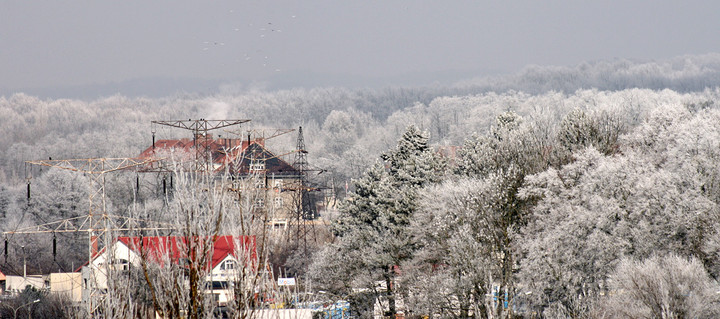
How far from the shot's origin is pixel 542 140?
164 feet

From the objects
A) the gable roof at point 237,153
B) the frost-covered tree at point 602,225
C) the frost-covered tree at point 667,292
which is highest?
the gable roof at point 237,153

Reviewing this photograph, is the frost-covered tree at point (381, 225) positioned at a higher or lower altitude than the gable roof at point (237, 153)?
lower

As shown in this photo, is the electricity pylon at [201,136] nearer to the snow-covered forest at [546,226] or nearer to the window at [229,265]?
the window at [229,265]

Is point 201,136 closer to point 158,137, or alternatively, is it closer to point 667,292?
point 667,292

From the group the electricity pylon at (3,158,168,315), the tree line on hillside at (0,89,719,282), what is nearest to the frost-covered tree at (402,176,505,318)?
the tree line on hillside at (0,89,719,282)

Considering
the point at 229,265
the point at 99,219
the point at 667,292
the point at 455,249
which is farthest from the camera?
the point at 455,249

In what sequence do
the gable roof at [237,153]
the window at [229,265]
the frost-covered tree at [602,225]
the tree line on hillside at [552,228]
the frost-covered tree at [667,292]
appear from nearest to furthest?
the window at [229,265] → the gable roof at [237,153] → the frost-covered tree at [667,292] → the tree line on hillside at [552,228] → the frost-covered tree at [602,225]

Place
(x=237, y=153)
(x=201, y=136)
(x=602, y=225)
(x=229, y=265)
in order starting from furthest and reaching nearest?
(x=201, y=136) → (x=602, y=225) → (x=229, y=265) → (x=237, y=153)

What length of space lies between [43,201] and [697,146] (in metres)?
79.7

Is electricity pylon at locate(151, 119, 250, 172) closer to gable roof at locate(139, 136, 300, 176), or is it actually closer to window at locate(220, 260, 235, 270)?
gable roof at locate(139, 136, 300, 176)

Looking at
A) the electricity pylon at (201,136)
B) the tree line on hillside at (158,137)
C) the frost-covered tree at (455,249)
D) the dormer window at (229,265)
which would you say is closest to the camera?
the dormer window at (229,265)

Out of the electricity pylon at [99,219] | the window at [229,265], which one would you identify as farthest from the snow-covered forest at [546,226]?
the window at [229,265]

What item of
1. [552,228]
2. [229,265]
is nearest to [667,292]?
[552,228]

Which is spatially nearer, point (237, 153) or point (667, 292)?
point (237, 153)
